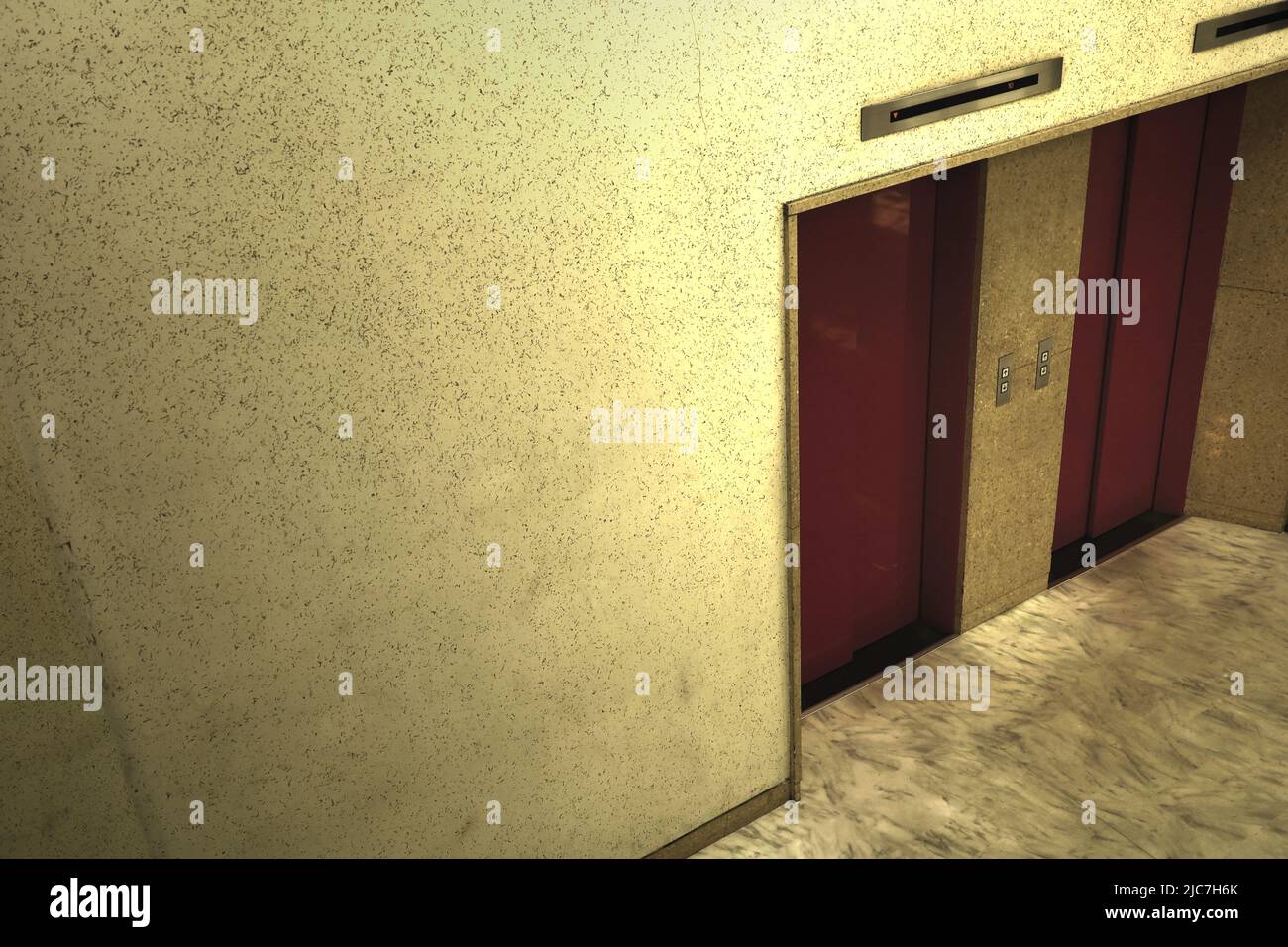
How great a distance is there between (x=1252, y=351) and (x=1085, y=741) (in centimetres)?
269

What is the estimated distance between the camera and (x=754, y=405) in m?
3.61

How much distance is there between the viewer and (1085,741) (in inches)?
180

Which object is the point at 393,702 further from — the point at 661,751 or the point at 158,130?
the point at 158,130

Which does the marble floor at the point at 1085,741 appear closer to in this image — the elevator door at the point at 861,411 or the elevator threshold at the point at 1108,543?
the elevator threshold at the point at 1108,543

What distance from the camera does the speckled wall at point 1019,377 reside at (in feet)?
15.3

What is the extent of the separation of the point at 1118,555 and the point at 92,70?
5.63m

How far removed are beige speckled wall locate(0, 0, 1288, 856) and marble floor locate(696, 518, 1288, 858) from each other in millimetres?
849

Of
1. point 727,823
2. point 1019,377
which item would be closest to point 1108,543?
point 1019,377

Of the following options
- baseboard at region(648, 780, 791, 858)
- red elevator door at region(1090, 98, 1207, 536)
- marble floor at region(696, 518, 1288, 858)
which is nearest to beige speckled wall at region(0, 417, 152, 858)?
baseboard at region(648, 780, 791, 858)

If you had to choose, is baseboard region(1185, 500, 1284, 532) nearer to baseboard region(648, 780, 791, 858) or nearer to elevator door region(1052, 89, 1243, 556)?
elevator door region(1052, 89, 1243, 556)

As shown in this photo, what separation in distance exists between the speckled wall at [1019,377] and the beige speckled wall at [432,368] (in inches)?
29.5

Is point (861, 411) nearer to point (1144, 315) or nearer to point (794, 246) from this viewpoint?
point (794, 246)

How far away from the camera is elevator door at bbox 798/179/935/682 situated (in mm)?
4438
